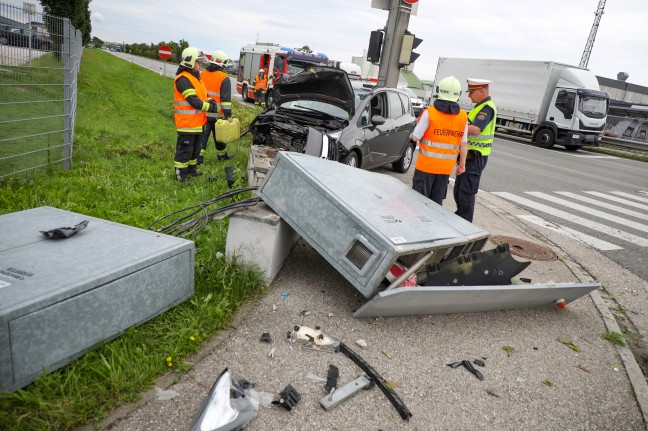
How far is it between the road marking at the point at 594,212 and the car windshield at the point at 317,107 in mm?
5045

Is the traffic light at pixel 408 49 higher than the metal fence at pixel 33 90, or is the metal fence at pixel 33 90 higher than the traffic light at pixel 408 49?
the traffic light at pixel 408 49

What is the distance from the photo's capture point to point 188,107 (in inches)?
238

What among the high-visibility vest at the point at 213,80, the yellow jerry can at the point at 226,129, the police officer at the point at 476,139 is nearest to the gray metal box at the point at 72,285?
the police officer at the point at 476,139

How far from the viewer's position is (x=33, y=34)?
16.4ft

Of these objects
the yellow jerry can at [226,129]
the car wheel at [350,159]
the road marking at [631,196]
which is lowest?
the road marking at [631,196]

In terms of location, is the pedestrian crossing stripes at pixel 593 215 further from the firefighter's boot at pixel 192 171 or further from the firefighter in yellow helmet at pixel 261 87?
the firefighter in yellow helmet at pixel 261 87

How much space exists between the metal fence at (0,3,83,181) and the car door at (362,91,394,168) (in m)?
4.42

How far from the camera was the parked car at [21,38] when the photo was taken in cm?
453

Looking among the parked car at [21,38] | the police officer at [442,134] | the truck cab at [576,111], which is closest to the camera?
the parked car at [21,38]

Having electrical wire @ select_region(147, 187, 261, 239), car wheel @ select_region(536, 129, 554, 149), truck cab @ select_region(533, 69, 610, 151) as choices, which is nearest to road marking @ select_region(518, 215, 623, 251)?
electrical wire @ select_region(147, 187, 261, 239)

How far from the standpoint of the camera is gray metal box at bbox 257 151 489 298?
10.2ft

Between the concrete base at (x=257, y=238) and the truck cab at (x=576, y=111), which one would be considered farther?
the truck cab at (x=576, y=111)

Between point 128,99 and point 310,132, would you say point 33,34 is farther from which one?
point 128,99

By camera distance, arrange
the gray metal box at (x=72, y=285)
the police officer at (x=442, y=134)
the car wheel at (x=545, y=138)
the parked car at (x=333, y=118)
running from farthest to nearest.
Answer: the car wheel at (x=545, y=138) < the parked car at (x=333, y=118) < the police officer at (x=442, y=134) < the gray metal box at (x=72, y=285)
